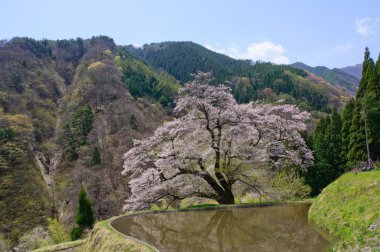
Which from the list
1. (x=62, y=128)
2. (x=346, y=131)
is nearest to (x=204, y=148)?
(x=346, y=131)

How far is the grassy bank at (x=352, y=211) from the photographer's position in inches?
289

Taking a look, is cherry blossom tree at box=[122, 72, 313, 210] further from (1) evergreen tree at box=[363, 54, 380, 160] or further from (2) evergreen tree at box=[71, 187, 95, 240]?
(1) evergreen tree at box=[363, 54, 380, 160]

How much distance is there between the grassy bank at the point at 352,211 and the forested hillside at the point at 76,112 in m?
7.69

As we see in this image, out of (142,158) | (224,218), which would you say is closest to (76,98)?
(142,158)

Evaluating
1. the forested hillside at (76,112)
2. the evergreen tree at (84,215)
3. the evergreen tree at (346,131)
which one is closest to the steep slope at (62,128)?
the forested hillside at (76,112)

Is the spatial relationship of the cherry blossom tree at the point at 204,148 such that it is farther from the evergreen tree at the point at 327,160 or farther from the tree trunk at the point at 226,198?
the evergreen tree at the point at 327,160

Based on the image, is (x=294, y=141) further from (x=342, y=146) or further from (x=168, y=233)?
(x=342, y=146)

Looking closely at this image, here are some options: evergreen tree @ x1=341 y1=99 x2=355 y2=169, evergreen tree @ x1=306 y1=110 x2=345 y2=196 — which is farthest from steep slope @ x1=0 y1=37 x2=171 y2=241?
evergreen tree @ x1=341 y1=99 x2=355 y2=169

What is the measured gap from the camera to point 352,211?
392 inches

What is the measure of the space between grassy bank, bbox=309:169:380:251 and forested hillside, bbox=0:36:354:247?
7.69m

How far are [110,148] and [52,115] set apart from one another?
95.1 feet

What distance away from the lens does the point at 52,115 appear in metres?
75.0

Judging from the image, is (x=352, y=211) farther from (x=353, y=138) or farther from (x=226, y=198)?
(x=353, y=138)

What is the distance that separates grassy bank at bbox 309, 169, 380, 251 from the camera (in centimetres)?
735
